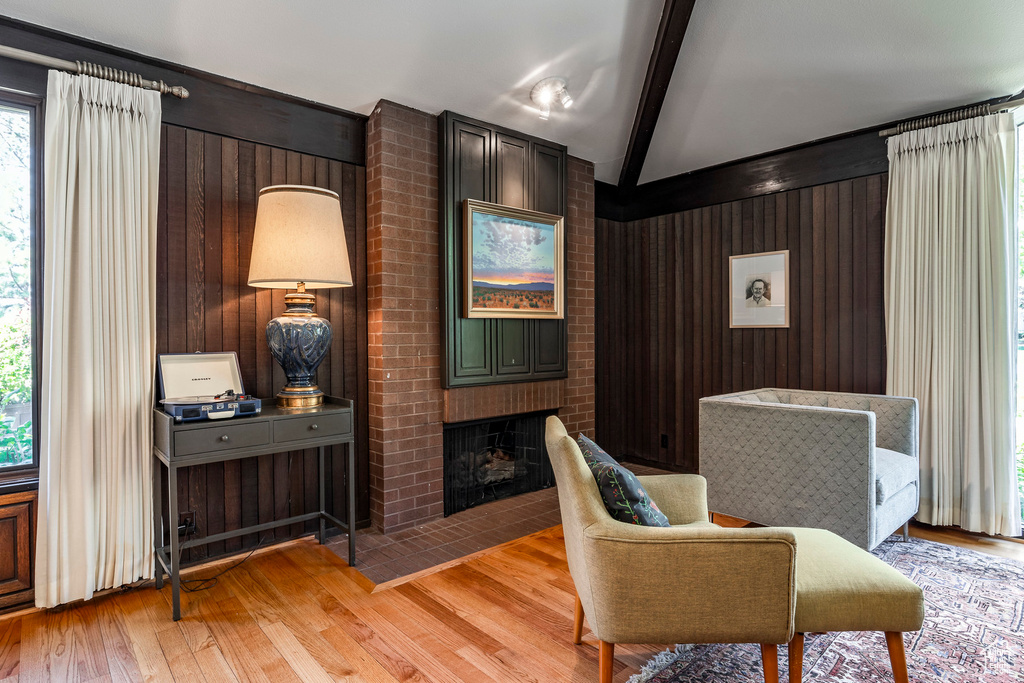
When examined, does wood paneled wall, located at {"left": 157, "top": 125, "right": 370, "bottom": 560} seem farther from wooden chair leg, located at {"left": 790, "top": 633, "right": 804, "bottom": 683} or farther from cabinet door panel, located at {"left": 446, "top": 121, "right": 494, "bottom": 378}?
wooden chair leg, located at {"left": 790, "top": 633, "right": 804, "bottom": 683}

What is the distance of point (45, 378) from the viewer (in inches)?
90.2

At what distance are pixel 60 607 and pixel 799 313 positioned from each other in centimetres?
447

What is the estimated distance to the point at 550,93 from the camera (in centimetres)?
343

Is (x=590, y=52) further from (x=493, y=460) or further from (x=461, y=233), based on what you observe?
(x=493, y=460)

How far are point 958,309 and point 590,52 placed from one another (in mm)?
2579

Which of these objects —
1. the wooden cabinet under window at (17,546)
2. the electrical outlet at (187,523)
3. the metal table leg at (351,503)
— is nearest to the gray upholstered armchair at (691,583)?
the metal table leg at (351,503)

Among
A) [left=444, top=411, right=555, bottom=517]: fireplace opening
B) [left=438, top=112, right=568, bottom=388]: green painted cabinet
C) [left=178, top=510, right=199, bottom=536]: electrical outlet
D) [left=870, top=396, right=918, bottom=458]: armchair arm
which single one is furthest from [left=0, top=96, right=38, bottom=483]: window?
[left=870, top=396, right=918, bottom=458]: armchair arm

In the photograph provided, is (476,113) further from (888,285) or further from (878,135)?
(888,285)

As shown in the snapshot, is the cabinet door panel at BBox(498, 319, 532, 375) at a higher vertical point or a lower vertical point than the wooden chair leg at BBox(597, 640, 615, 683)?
higher

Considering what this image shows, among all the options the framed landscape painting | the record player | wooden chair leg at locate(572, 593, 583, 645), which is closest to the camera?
wooden chair leg at locate(572, 593, 583, 645)

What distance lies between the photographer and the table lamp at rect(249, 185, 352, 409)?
2.58 m

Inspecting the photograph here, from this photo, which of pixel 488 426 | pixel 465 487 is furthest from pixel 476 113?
pixel 465 487

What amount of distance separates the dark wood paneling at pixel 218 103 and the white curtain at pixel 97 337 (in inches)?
6.0

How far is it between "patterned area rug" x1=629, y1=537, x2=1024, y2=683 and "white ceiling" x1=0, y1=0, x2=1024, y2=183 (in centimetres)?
267
